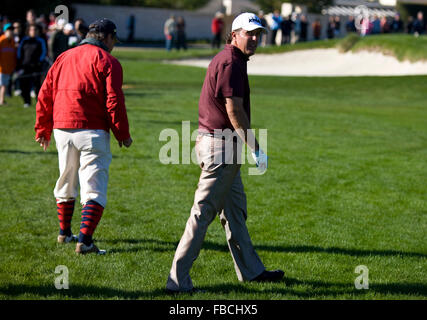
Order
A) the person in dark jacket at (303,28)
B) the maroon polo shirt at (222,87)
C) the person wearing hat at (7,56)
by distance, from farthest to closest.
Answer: the person in dark jacket at (303,28) → the person wearing hat at (7,56) → the maroon polo shirt at (222,87)

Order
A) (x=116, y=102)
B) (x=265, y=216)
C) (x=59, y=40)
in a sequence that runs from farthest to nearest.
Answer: (x=59, y=40) < (x=265, y=216) < (x=116, y=102)

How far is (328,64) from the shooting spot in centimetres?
3459

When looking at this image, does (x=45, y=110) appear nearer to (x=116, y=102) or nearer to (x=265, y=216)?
(x=116, y=102)

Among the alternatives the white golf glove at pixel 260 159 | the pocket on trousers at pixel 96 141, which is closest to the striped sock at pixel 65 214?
the pocket on trousers at pixel 96 141

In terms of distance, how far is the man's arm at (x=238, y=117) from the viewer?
183 inches

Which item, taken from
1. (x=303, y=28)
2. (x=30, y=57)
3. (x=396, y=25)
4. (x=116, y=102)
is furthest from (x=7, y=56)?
(x=396, y=25)

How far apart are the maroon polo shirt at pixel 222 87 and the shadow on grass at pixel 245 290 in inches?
54.3

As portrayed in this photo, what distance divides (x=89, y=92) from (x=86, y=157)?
618 mm

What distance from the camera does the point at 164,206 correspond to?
7812 mm

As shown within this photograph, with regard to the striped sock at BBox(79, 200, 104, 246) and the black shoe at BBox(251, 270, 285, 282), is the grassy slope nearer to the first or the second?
the black shoe at BBox(251, 270, 285, 282)

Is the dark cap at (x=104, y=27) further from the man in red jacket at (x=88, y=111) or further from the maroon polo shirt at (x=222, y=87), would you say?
the maroon polo shirt at (x=222, y=87)

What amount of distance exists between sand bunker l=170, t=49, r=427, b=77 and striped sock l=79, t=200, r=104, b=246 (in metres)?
26.8

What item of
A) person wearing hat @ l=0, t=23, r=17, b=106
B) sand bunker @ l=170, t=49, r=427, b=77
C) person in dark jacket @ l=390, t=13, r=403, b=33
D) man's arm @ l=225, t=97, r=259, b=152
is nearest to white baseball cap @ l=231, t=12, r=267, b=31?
man's arm @ l=225, t=97, r=259, b=152

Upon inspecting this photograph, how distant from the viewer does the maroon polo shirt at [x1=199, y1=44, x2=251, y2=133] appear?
4.62 meters
